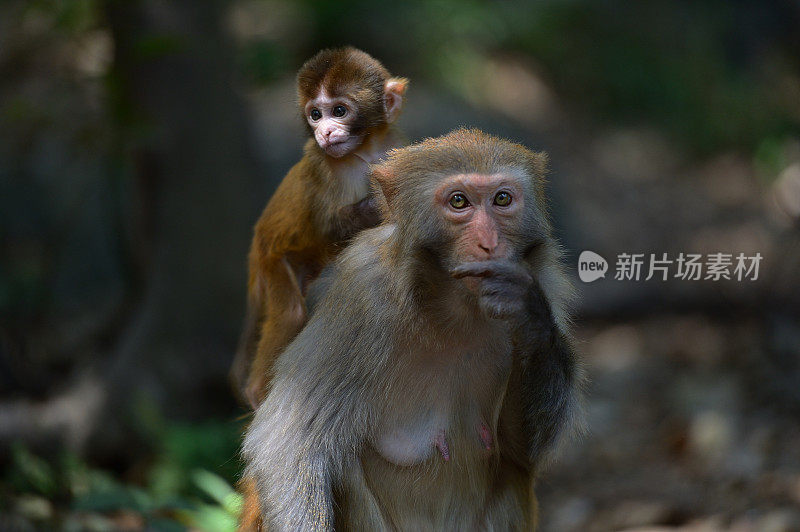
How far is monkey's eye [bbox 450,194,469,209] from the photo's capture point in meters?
2.92

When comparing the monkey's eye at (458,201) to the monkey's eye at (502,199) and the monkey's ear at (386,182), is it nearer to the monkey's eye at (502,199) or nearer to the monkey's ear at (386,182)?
the monkey's eye at (502,199)

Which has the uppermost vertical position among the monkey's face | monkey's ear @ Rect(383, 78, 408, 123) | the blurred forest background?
monkey's ear @ Rect(383, 78, 408, 123)

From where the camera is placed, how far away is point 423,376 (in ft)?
11.1

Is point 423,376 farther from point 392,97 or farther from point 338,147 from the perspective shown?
point 392,97

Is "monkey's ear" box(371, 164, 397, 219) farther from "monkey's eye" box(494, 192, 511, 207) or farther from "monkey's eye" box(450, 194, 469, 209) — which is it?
"monkey's eye" box(494, 192, 511, 207)

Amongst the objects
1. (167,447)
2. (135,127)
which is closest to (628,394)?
(167,447)

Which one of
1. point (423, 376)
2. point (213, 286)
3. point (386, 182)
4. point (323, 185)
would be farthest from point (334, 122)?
point (213, 286)

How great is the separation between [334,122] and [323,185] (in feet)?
0.93

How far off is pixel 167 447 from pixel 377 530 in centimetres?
372

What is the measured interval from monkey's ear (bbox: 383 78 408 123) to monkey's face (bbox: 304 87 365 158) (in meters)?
0.16

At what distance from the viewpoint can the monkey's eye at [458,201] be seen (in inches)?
115

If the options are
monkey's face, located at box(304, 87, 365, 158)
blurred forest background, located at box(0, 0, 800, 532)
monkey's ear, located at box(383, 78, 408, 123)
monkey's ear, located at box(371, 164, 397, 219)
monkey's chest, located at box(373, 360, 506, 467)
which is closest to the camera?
monkey's ear, located at box(371, 164, 397, 219)

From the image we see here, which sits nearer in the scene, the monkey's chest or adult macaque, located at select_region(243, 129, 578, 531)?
adult macaque, located at select_region(243, 129, 578, 531)

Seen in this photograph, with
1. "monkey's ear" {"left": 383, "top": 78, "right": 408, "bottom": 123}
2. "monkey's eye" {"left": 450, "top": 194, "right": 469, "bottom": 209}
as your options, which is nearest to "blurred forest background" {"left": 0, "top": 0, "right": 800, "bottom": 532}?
"monkey's ear" {"left": 383, "top": 78, "right": 408, "bottom": 123}
